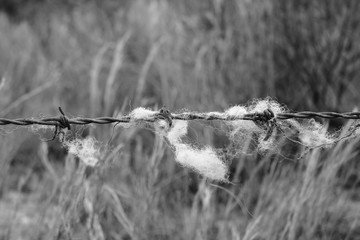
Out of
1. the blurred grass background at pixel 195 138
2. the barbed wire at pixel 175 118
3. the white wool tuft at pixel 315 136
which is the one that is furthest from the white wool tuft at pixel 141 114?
the white wool tuft at pixel 315 136

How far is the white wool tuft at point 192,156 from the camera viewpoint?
983mm

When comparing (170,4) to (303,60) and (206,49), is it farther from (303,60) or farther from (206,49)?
(303,60)

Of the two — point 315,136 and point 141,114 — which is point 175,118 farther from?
point 315,136

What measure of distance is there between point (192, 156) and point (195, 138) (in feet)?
4.53

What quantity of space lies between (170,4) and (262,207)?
6.56ft

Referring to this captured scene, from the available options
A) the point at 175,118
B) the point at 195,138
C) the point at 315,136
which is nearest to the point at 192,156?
the point at 175,118

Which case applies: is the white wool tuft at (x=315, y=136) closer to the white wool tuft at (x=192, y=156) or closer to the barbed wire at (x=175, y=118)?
the barbed wire at (x=175, y=118)

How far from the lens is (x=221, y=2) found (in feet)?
8.54

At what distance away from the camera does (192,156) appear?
0.98 meters

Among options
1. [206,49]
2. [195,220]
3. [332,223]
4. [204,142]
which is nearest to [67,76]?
[206,49]

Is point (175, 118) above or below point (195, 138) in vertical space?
below

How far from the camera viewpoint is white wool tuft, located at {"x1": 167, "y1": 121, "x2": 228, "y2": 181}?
98cm

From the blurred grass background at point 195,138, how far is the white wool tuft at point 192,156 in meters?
0.05

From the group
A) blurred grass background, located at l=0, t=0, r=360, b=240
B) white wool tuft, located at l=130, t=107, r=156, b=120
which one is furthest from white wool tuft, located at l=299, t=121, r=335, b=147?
white wool tuft, located at l=130, t=107, r=156, b=120
